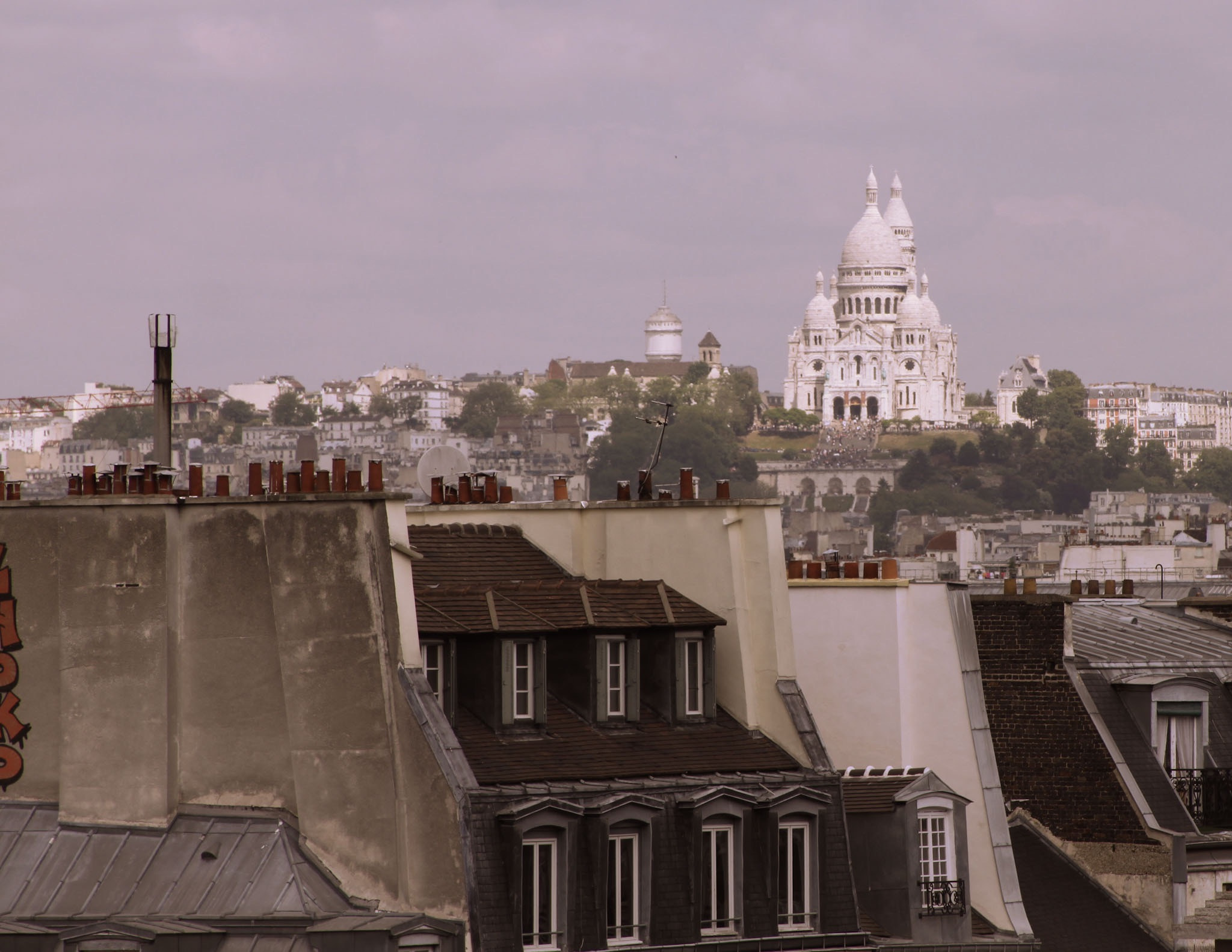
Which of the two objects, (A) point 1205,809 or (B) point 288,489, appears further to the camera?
(A) point 1205,809

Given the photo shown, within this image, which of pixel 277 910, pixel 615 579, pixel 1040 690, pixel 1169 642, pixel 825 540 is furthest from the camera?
pixel 825 540

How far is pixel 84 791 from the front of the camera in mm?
Result: 13219

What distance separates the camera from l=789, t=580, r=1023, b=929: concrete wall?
15.6 m

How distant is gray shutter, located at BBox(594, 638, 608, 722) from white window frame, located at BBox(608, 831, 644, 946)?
0.86 meters

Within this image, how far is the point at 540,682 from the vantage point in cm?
1348

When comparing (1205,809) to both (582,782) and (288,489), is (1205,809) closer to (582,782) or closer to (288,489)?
(582,782)

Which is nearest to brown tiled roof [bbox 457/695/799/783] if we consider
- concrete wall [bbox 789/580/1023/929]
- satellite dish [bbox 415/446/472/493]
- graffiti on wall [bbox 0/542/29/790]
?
concrete wall [bbox 789/580/1023/929]

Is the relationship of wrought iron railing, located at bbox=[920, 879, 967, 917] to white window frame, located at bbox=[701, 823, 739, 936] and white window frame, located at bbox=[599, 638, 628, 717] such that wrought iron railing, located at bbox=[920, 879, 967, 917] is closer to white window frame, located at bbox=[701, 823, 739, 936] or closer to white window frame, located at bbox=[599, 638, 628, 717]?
white window frame, located at bbox=[701, 823, 739, 936]

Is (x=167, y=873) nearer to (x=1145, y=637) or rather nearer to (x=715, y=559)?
(x=715, y=559)

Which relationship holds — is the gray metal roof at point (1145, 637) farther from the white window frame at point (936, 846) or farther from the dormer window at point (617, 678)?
the dormer window at point (617, 678)

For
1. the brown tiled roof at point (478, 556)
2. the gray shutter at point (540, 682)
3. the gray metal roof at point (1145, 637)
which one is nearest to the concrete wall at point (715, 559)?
the brown tiled roof at point (478, 556)

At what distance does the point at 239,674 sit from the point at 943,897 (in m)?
4.02

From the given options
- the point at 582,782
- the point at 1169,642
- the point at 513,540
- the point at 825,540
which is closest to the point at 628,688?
the point at 582,782

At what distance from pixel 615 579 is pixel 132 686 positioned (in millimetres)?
3082
